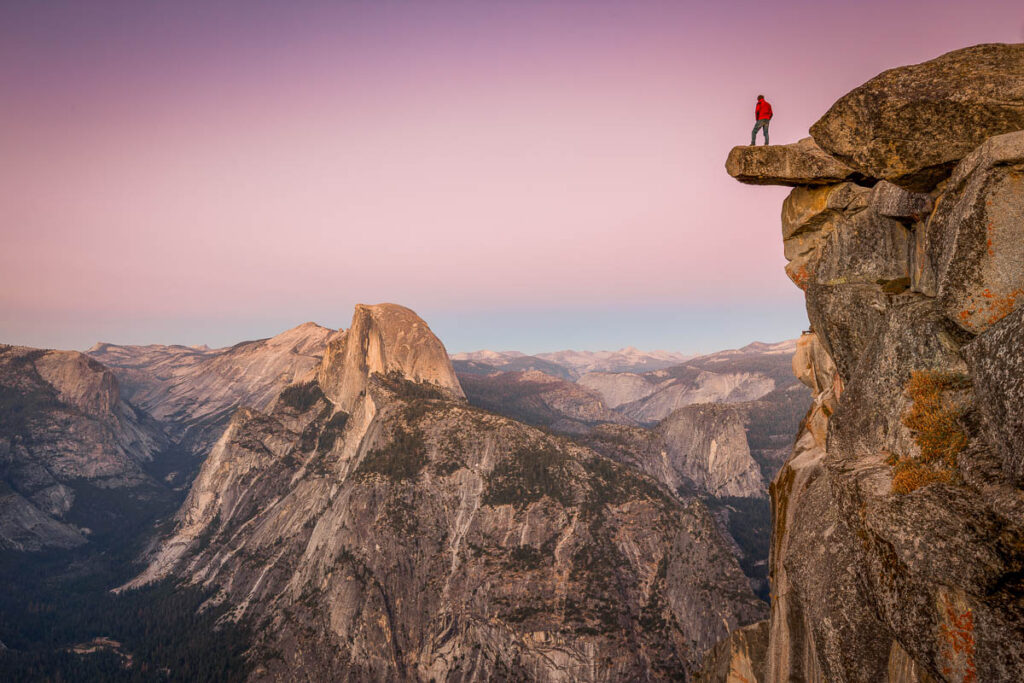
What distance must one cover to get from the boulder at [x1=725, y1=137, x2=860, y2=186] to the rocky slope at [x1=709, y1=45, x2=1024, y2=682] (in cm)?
231

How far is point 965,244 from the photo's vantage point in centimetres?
1273

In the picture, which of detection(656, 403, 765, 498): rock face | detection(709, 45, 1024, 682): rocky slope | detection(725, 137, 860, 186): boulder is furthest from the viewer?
detection(656, 403, 765, 498): rock face

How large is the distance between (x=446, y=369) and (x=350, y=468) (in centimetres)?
5940

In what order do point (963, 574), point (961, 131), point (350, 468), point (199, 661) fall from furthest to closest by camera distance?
point (350, 468), point (199, 661), point (961, 131), point (963, 574)

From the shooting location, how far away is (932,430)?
1317 centimetres

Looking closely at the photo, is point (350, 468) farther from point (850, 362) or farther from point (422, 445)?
point (850, 362)

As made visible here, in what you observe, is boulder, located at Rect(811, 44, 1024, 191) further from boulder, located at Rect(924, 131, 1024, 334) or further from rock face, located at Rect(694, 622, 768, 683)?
rock face, located at Rect(694, 622, 768, 683)

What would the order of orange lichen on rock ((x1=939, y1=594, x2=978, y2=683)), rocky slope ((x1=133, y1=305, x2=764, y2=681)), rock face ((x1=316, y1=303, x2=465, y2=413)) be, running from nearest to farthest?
1. orange lichen on rock ((x1=939, y1=594, x2=978, y2=683))
2. rocky slope ((x1=133, y1=305, x2=764, y2=681))
3. rock face ((x1=316, y1=303, x2=465, y2=413))

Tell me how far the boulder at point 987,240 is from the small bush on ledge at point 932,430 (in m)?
1.89

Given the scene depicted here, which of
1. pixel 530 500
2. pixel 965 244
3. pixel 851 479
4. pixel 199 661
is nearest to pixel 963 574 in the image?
pixel 851 479

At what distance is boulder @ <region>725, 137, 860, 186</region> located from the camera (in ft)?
74.8

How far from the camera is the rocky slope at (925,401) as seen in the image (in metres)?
10.3

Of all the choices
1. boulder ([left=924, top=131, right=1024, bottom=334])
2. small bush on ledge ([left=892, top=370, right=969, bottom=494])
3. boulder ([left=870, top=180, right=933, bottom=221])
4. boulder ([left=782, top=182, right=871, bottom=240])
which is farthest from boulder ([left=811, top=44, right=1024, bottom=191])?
→ small bush on ledge ([left=892, top=370, right=969, bottom=494])

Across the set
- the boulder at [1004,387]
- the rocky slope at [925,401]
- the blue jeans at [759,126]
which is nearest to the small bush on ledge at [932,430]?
the rocky slope at [925,401]
